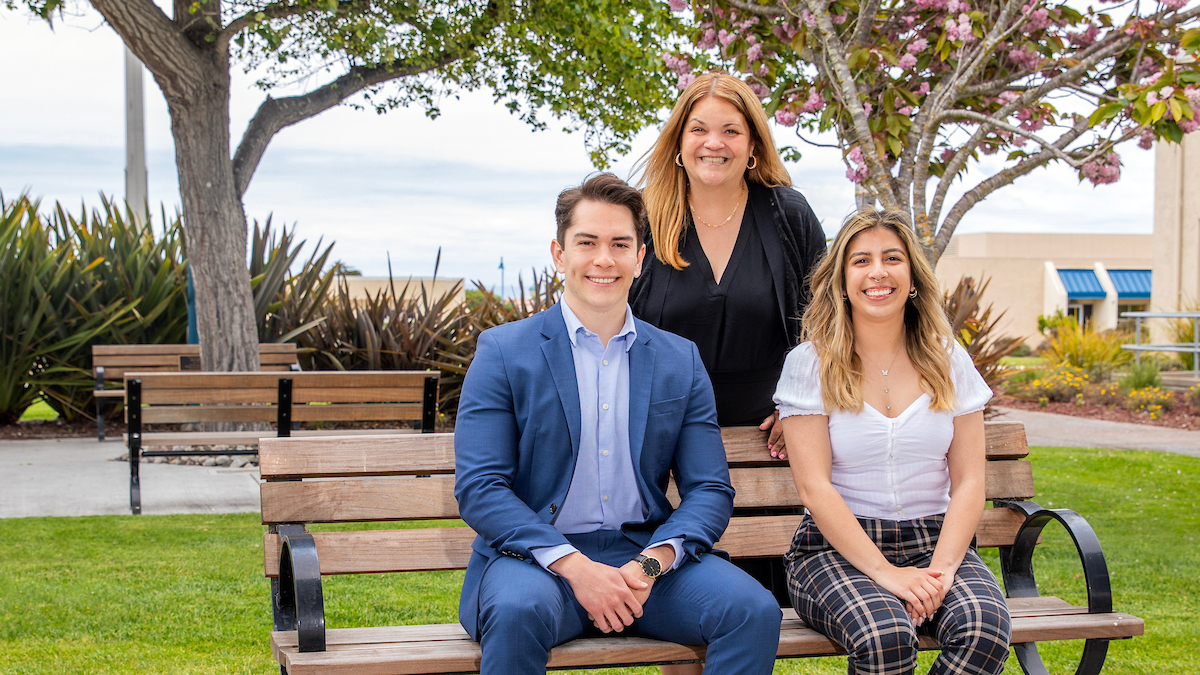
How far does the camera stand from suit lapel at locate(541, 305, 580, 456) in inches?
103

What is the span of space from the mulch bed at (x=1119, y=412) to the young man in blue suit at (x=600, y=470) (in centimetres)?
1010

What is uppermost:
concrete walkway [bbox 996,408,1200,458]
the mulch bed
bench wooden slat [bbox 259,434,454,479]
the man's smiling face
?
the man's smiling face

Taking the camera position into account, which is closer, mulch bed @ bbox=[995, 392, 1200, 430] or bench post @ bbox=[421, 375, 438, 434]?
bench post @ bbox=[421, 375, 438, 434]

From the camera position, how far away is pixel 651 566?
2527mm

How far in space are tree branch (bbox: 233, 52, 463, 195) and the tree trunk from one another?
0.22 metres

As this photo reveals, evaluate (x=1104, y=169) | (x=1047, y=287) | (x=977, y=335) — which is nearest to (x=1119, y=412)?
(x=977, y=335)

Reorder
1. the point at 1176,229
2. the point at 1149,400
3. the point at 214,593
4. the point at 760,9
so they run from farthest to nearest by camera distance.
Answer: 1. the point at 1176,229
2. the point at 1149,400
3. the point at 760,9
4. the point at 214,593

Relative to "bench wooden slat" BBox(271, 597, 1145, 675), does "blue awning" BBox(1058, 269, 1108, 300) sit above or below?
above

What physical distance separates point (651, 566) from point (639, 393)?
1.46 ft

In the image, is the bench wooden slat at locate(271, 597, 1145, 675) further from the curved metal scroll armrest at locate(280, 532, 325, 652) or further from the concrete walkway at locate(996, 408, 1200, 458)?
the concrete walkway at locate(996, 408, 1200, 458)

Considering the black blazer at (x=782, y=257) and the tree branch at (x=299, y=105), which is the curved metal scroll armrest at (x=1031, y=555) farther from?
the tree branch at (x=299, y=105)

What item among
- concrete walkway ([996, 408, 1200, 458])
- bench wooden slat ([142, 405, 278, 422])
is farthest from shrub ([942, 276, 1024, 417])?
bench wooden slat ([142, 405, 278, 422])

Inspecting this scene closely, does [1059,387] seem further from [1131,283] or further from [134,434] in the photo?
[1131,283]

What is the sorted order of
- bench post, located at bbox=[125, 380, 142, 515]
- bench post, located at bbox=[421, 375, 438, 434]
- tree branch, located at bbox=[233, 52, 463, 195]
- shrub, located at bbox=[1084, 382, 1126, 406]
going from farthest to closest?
shrub, located at bbox=[1084, 382, 1126, 406] → tree branch, located at bbox=[233, 52, 463, 195] → bench post, located at bbox=[421, 375, 438, 434] → bench post, located at bbox=[125, 380, 142, 515]
